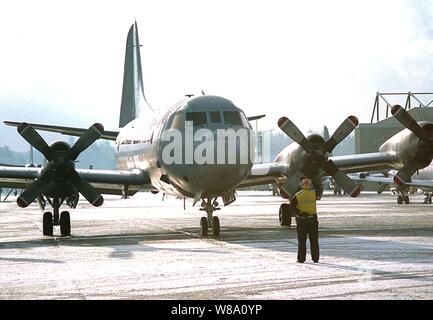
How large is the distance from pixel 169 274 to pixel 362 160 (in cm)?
1562

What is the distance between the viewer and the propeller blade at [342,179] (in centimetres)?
2591

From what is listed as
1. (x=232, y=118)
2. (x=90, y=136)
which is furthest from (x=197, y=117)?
(x=90, y=136)

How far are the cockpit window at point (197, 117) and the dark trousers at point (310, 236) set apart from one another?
7.07 metres

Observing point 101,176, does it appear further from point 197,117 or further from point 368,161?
point 368,161

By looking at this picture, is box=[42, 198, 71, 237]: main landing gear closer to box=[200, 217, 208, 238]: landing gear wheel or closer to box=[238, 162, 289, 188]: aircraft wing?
box=[200, 217, 208, 238]: landing gear wheel

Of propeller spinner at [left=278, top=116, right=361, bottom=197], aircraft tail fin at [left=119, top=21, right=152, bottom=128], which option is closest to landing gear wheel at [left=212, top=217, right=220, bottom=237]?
propeller spinner at [left=278, top=116, right=361, bottom=197]

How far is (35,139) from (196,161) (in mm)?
6170

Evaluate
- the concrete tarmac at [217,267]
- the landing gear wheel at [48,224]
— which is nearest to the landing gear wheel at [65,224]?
the landing gear wheel at [48,224]

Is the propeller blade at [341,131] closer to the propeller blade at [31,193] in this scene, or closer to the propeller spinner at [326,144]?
the propeller spinner at [326,144]

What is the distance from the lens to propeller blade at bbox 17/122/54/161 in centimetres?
2552

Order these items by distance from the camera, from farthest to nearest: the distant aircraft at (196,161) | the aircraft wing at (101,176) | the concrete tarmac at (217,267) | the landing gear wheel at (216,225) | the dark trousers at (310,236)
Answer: the aircraft wing at (101,176), the landing gear wheel at (216,225), the distant aircraft at (196,161), the dark trousers at (310,236), the concrete tarmac at (217,267)

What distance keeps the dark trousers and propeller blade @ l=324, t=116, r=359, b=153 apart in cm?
929

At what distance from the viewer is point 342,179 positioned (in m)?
26.5
